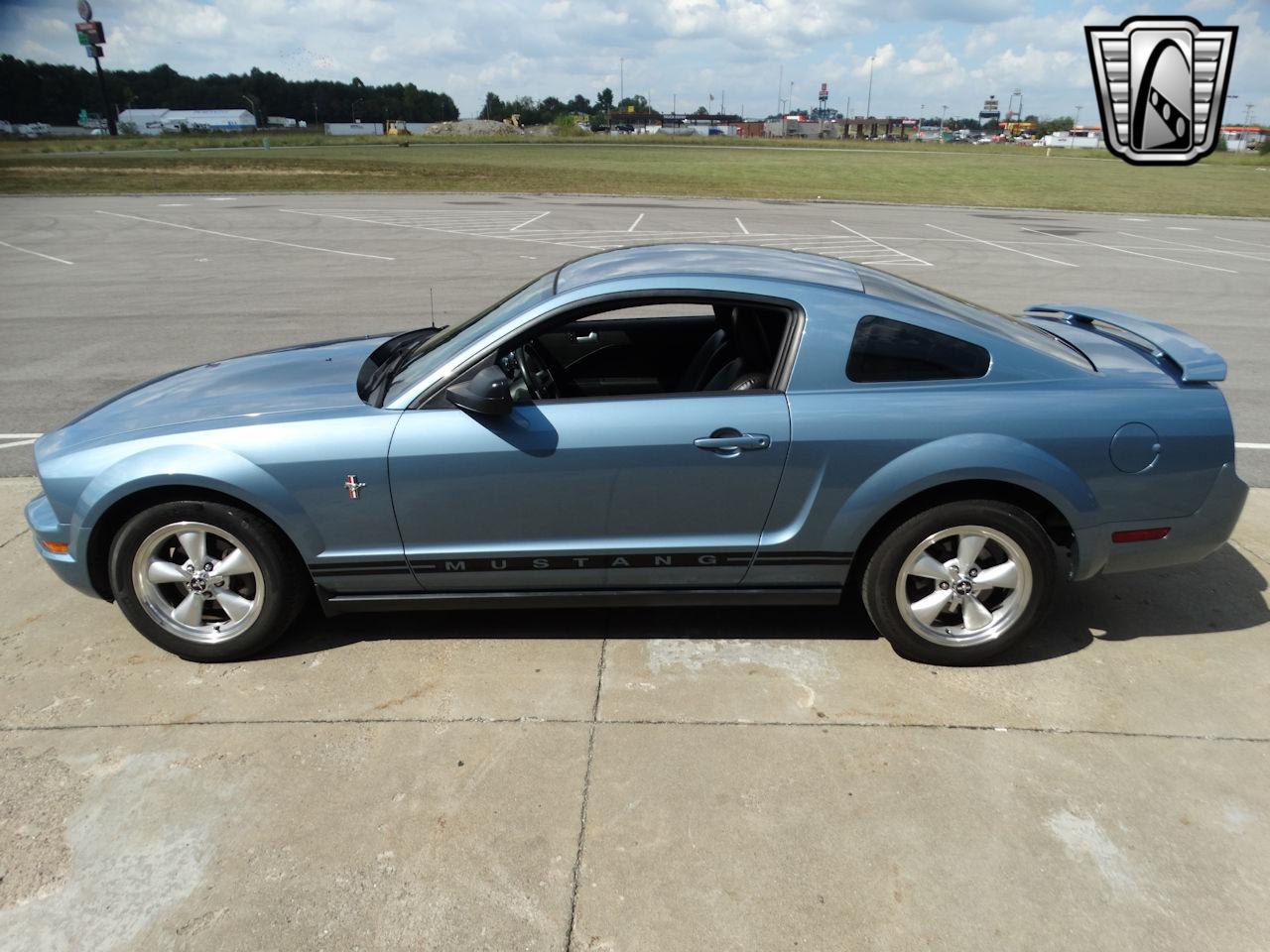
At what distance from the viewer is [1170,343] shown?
12.6 feet

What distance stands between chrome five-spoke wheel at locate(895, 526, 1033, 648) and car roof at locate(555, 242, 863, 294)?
107cm

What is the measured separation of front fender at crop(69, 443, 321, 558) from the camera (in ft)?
11.1

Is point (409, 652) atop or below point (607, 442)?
below

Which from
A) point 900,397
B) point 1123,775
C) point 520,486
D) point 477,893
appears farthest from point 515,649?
point 1123,775

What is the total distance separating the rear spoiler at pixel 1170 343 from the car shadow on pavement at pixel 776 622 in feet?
3.60

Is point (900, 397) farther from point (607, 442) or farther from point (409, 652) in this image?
point (409, 652)

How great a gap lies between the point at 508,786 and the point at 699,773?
623 mm

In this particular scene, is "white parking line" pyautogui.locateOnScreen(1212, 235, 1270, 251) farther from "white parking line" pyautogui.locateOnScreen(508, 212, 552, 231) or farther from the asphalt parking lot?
the asphalt parking lot

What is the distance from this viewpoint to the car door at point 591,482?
11.0 feet

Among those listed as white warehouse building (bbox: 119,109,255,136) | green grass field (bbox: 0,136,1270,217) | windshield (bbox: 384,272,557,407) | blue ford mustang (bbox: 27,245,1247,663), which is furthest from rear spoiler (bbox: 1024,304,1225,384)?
white warehouse building (bbox: 119,109,255,136)

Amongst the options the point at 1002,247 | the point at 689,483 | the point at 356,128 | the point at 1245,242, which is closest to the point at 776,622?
the point at 689,483

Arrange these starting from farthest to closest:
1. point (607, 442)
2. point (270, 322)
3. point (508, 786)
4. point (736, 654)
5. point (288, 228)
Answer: point (288, 228)
point (270, 322)
point (736, 654)
point (607, 442)
point (508, 786)

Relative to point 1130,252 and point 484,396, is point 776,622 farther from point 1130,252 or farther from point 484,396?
point 1130,252

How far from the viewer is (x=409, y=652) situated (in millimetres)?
3760
